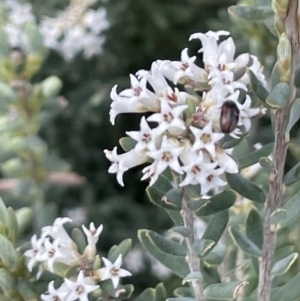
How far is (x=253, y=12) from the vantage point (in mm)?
650

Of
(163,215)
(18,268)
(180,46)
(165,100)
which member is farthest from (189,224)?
(180,46)

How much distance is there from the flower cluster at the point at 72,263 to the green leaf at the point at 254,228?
0.49 ft

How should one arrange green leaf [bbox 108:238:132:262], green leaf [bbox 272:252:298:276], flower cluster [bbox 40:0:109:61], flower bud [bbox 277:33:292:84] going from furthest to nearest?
flower cluster [bbox 40:0:109:61] → green leaf [bbox 108:238:132:262] → green leaf [bbox 272:252:298:276] → flower bud [bbox 277:33:292:84]

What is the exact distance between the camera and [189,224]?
0.64m

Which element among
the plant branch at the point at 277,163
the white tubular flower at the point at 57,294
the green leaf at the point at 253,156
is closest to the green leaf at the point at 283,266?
the plant branch at the point at 277,163

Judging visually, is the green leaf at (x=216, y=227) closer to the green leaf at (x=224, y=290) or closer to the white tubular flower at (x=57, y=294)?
the green leaf at (x=224, y=290)

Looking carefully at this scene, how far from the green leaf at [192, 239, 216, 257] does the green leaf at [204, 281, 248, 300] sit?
2.0 inches

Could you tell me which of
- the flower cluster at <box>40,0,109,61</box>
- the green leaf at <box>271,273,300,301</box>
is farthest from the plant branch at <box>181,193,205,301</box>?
the flower cluster at <box>40,0,109,61</box>

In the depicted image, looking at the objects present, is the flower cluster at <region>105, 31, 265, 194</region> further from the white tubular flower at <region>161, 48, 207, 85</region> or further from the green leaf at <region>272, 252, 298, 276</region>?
the green leaf at <region>272, 252, 298, 276</region>

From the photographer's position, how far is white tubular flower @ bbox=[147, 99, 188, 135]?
0.57m

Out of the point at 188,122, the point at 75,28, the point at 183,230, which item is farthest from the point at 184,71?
the point at 75,28

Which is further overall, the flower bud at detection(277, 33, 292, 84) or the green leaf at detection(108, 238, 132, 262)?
the green leaf at detection(108, 238, 132, 262)

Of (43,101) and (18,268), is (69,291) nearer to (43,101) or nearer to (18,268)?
(18,268)

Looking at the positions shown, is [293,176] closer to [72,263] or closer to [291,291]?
[291,291]
